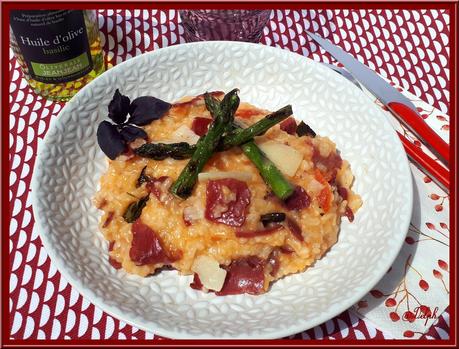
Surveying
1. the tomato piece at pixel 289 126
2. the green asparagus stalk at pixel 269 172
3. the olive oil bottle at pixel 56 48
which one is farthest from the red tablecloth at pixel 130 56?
the tomato piece at pixel 289 126

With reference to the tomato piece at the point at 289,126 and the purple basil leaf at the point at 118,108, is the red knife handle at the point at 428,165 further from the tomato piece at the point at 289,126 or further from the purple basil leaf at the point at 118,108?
the purple basil leaf at the point at 118,108

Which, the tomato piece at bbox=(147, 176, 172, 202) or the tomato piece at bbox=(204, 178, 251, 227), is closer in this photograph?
the tomato piece at bbox=(204, 178, 251, 227)

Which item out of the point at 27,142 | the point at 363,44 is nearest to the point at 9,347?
the point at 27,142

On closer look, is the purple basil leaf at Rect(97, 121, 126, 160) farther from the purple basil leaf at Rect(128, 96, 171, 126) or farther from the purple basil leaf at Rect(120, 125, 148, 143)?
the purple basil leaf at Rect(128, 96, 171, 126)

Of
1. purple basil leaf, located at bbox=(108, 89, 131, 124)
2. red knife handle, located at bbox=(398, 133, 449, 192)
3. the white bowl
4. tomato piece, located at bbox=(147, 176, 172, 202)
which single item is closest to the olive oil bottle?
the white bowl

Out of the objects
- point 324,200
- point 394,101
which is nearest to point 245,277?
point 324,200
